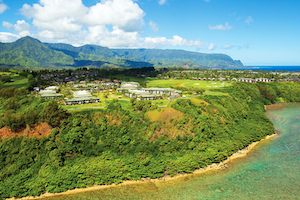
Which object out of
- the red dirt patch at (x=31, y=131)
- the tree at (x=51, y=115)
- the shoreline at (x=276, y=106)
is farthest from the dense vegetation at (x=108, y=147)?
the shoreline at (x=276, y=106)

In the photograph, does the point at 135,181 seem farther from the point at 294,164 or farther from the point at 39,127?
the point at 294,164

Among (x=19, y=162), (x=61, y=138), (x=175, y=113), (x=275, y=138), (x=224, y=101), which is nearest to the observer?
(x=19, y=162)

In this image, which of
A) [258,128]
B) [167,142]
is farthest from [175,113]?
[258,128]

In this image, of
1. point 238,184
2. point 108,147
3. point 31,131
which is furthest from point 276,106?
point 31,131

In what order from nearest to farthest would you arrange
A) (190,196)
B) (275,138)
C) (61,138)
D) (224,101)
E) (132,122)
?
(190,196), (61,138), (132,122), (275,138), (224,101)

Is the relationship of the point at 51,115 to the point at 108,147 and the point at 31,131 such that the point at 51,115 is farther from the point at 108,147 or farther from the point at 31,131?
the point at 108,147

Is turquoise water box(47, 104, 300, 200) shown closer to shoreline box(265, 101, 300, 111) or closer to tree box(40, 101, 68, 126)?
tree box(40, 101, 68, 126)

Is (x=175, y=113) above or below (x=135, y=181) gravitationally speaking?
above
